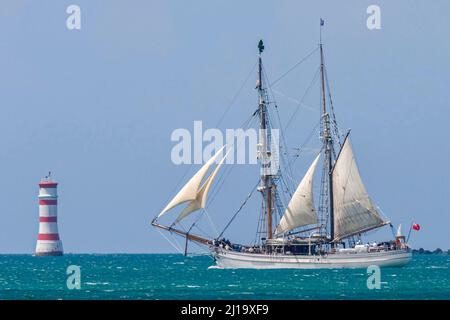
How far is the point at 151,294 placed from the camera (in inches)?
2576

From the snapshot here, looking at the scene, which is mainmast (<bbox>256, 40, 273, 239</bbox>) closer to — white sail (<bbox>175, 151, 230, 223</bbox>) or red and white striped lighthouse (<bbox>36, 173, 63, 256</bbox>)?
white sail (<bbox>175, 151, 230, 223</bbox>)

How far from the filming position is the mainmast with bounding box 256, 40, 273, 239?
→ 89.7 meters

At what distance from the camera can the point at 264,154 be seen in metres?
90.8

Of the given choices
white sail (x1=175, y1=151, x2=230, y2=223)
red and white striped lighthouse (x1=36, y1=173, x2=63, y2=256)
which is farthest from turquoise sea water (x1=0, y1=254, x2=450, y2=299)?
red and white striped lighthouse (x1=36, y1=173, x2=63, y2=256)

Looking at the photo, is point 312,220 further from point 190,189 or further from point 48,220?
point 48,220

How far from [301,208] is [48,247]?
6976cm

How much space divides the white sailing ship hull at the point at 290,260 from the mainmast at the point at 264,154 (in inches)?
69.1

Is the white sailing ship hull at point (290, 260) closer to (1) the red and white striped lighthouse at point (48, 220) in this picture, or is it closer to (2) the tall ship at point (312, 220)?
(2) the tall ship at point (312, 220)

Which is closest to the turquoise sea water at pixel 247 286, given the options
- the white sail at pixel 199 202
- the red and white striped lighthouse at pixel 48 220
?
the white sail at pixel 199 202

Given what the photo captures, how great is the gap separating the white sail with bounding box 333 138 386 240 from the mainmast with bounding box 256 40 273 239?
15.5 ft

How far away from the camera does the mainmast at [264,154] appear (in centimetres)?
8969

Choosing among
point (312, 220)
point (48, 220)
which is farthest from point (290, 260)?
point (48, 220)
